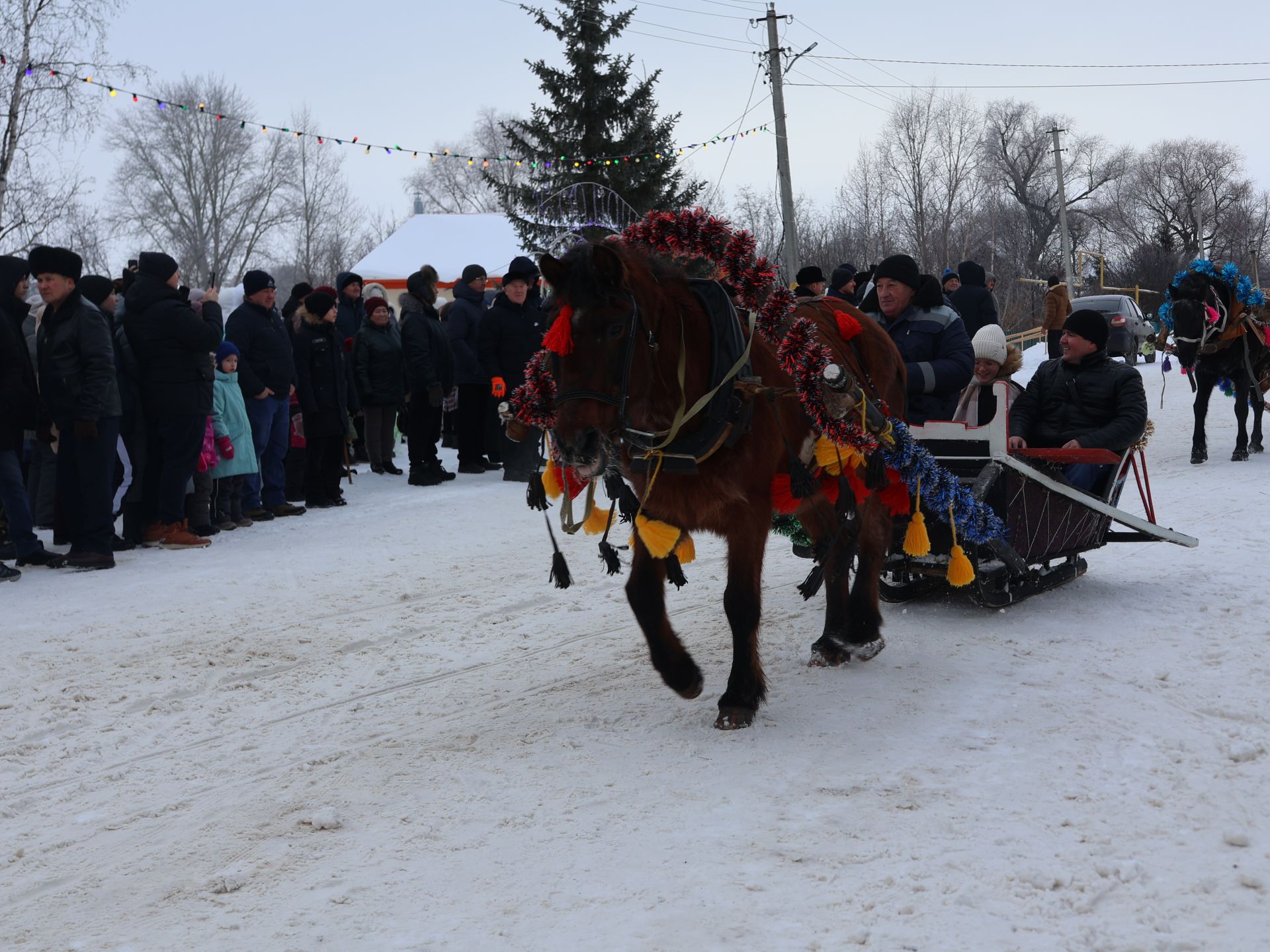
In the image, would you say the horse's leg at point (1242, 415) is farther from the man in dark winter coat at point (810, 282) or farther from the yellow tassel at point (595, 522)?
the yellow tassel at point (595, 522)

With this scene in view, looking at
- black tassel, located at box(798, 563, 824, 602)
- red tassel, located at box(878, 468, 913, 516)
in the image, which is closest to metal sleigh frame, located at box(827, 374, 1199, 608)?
black tassel, located at box(798, 563, 824, 602)

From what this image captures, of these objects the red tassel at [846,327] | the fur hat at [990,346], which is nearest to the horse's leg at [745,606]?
the red tassel at [846,327]

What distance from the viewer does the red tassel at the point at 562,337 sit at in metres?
4.04

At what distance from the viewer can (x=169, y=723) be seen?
4.82m

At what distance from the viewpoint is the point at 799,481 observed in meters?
4.75

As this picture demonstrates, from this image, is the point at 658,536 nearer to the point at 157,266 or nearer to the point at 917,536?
the point at 917,536

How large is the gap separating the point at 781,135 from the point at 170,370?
1728 centimetres

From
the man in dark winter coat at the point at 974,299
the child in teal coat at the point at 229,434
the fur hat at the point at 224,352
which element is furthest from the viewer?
the man in dark winter coat at the point at 974,299

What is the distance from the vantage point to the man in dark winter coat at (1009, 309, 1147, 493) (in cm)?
666

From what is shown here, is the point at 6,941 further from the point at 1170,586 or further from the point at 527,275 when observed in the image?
the point at 527,275

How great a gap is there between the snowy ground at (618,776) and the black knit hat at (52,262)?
7.47 ft

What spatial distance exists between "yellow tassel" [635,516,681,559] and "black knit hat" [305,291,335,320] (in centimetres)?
707

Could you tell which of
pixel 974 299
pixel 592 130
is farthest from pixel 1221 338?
pixel 592 130

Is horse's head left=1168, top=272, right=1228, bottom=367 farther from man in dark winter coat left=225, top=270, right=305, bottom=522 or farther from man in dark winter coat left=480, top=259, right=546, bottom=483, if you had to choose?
man in dark winter coat left=225, top=270, right=305, bottom=522
